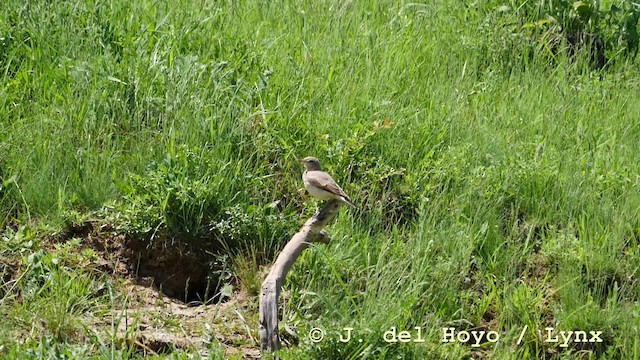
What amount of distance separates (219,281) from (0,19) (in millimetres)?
2562

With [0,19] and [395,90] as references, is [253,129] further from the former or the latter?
[0,19]

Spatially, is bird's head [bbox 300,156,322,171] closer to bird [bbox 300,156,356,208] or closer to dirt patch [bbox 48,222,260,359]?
bird [bbox 300,156,356,208]

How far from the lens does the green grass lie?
595 cm

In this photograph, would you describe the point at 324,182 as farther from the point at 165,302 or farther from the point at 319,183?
the point at 165,302

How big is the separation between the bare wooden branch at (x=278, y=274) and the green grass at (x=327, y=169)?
19 centimetres

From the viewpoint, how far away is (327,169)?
674 cm

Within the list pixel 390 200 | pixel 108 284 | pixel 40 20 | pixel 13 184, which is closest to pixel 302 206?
pixel 390 200

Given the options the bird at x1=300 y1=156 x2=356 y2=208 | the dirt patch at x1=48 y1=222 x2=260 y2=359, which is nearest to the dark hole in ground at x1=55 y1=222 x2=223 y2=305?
the dirt patch at x1=48 y1=222 x2=260 y2=359

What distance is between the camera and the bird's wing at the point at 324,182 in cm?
602

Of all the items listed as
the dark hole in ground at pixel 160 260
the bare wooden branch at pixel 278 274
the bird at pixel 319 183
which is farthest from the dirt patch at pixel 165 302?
the bird at pixel 319 183

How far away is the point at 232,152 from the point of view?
6.75 metres


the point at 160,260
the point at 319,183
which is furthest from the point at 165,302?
the point at 319,183

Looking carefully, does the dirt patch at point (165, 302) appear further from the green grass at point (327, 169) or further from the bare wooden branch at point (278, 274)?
the bare wooden branch at point (278, 274)

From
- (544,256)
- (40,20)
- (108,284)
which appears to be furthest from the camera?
(40,20)
